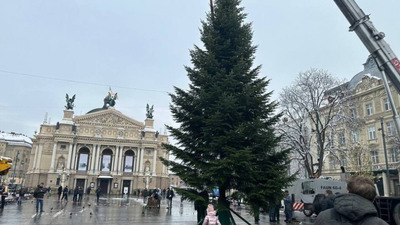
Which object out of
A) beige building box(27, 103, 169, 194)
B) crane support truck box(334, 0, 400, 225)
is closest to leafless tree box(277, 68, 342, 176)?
crane support truck box(334, 0, 400, 225)

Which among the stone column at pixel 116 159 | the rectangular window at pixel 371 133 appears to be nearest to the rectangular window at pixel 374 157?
the rectangular window at pixel 371 133

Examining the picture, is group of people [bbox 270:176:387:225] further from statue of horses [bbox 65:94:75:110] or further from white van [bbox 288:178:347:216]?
statue of horses [bbox 65:94:75:110]

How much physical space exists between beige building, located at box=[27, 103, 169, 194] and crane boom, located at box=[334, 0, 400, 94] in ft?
206

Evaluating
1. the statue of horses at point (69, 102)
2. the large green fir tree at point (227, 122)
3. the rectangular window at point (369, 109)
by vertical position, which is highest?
the statue of horses at point (69, 102)

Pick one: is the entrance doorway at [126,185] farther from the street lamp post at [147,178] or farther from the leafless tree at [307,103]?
the leafless tree at [307,103]

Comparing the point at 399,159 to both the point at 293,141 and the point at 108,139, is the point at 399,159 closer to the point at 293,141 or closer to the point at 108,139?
the point at 293,141

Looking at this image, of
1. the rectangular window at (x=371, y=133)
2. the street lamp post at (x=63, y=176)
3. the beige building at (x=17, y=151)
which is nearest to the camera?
the rectangular window at (x=371, y=133)

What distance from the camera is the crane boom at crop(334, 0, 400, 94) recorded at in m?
9.84

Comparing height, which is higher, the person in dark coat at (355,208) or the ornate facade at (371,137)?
the ornate facade at (371,137)

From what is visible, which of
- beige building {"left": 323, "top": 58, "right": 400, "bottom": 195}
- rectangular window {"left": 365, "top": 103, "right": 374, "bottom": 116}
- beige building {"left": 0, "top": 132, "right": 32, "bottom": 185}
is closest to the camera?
beige building {"left": 323, "top": 58, "right": 400, "bottom": 195}

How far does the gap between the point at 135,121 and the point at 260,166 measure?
7038cm

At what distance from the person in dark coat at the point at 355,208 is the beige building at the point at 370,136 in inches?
1110

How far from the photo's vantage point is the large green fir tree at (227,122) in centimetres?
922

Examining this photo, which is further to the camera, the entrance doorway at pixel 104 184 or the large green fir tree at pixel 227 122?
the entrance doorway at pixel 104 184
